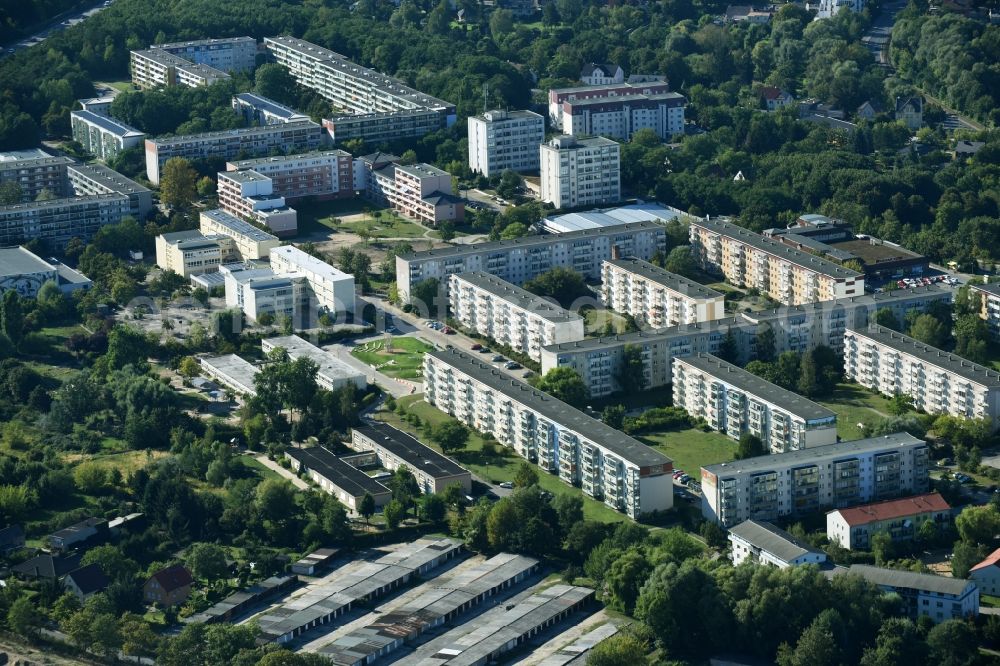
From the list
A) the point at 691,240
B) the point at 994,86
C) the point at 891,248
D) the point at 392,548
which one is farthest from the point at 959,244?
the point at 392,548

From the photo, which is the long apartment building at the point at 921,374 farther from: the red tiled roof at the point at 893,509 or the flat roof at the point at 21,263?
the flat roof at the point at 21,263

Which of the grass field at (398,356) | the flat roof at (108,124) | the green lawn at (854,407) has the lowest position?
the green lawn at (854,407)

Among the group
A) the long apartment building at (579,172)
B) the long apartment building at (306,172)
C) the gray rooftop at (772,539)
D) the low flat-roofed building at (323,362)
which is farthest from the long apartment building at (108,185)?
the gray rooftop at (772,539)

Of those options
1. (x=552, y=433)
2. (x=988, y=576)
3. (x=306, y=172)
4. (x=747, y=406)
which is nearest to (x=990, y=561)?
(x=988, y=576)

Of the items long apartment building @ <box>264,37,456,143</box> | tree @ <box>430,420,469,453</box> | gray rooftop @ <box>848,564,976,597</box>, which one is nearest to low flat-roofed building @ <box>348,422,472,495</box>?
tree @ <box>430,420,469,453</box>

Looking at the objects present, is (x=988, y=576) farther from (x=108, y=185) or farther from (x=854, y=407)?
(x=108, y=185)

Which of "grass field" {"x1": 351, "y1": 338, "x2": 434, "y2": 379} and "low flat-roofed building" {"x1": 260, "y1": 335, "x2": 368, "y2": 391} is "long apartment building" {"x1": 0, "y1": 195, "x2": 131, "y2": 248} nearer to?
"low flat-roofed building" {"x1": 260, "y1": 335, "x2": 368, "y2": 391}

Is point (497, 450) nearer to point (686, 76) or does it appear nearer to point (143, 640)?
point (143, 640)

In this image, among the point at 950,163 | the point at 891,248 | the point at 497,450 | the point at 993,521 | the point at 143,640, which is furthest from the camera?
the point at 950,163
